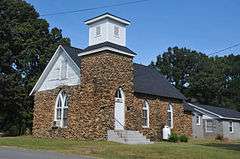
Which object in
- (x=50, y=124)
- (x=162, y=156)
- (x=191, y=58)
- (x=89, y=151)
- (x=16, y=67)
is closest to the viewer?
(x=162, y=156)

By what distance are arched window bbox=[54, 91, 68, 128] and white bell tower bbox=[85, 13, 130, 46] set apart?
4.96 meters

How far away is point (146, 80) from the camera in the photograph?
125ft

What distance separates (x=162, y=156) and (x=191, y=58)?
215 feet

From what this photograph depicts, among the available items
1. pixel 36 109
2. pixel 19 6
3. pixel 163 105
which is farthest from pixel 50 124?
pixel 19 6

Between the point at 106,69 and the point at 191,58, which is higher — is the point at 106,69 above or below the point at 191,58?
below

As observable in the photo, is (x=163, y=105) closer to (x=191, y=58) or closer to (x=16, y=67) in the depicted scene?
(x=16, y=67)

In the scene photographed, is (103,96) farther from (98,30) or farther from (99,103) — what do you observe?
(98,30)

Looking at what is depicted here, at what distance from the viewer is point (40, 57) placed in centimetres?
4906

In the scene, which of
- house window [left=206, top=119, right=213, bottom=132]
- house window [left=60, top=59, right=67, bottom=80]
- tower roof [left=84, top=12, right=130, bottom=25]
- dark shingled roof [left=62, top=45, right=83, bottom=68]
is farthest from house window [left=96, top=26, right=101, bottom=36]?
house window [left=206, top=119, right=213, bottom=132]

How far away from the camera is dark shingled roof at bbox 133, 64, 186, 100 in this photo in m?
36.0

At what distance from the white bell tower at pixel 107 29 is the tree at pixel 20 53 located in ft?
51.2

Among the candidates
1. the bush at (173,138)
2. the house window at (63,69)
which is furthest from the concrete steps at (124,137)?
the house window at (63,69)

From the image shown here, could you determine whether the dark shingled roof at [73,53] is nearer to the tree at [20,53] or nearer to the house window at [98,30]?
the house window at [98,30]

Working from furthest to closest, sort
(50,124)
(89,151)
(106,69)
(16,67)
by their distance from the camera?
(16,67) < (50,124) < (106,69) < (89,151)
